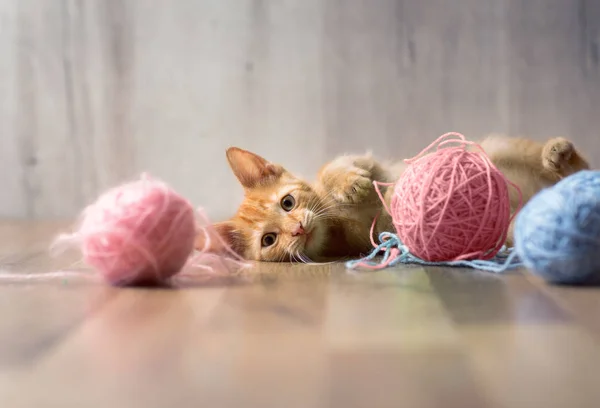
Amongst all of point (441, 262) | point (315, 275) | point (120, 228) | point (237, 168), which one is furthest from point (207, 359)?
point (237, 168)

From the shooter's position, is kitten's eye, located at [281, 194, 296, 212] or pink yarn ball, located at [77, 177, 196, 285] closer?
pink yarn ball, located at [77, 177, 196, 285]

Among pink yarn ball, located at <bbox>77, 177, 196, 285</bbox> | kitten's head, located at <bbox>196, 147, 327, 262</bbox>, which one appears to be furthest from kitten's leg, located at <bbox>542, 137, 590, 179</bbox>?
pink yarn ball, located at <bbox>77, 177, 196, 285</bbox>

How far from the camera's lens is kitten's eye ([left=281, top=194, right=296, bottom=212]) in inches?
57.7

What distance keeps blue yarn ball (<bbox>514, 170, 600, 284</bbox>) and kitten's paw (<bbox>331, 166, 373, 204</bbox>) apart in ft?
1.48

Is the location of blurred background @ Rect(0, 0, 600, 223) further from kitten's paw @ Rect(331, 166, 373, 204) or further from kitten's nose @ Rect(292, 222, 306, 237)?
kitten's nose @ Rect(292, 222, 306, 237)

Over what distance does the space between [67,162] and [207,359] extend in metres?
2.02

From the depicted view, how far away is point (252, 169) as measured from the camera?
5.06ft

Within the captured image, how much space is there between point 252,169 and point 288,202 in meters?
0.14

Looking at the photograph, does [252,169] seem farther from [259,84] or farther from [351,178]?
[259,84]

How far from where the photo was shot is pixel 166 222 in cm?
105

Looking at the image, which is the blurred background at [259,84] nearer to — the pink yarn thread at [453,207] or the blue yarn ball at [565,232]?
the pink yarn thread at [453,207]

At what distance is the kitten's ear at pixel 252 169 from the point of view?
1.52 meters

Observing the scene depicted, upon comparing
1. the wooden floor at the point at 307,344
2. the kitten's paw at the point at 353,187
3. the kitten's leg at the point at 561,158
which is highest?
the kitten's leg at the point at 561,158

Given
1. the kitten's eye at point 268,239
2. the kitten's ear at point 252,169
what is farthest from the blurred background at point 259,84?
the kitten's eye at point 268,239
